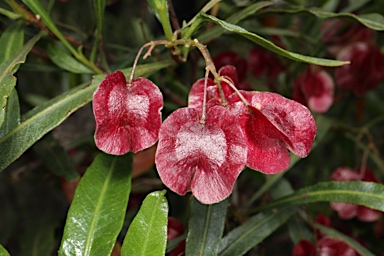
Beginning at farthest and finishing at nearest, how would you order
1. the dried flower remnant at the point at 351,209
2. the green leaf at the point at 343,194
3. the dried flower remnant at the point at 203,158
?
the dried flower remnant at the point at 351,209 < the green leaf at the point at 343,194 < the dried flower remnant at the point at 203,158

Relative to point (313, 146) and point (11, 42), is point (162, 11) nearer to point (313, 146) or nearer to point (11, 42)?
point (11, 42)

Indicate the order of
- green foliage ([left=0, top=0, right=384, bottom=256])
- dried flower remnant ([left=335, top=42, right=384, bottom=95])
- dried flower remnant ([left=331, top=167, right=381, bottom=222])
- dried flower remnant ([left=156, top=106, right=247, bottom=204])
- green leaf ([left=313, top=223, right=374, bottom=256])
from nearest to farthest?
dried flower remnant ([left=156, top=106, right=247, bottom=204]) < green foliage ([left=0, top=0, right=384, bottom=256]) < green leaf ([left=313, top=223, right=374, bottom=256]) < dried flower remnant ([left=331, top=167, right=381, bottom=222]) < dried flower remnant ([left=335, top=42, right=384, bottom=95])

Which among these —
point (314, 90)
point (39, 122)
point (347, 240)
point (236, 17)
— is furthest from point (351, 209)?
point (39, 122)

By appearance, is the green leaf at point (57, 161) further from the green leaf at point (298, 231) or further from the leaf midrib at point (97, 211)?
the green leaf at point (298, 231)

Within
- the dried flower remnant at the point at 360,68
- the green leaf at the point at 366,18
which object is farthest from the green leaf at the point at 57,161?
the dried flower remnant at the point at 360,68

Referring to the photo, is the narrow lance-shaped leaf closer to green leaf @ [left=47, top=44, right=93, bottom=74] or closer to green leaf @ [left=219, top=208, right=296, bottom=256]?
green leaf @ [left=47, top=44, right=93, bottom=74]

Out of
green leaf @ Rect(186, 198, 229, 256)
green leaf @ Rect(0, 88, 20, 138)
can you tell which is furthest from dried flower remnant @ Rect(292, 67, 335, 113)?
green leaf @ Rect(0, 88, 20, 138)
